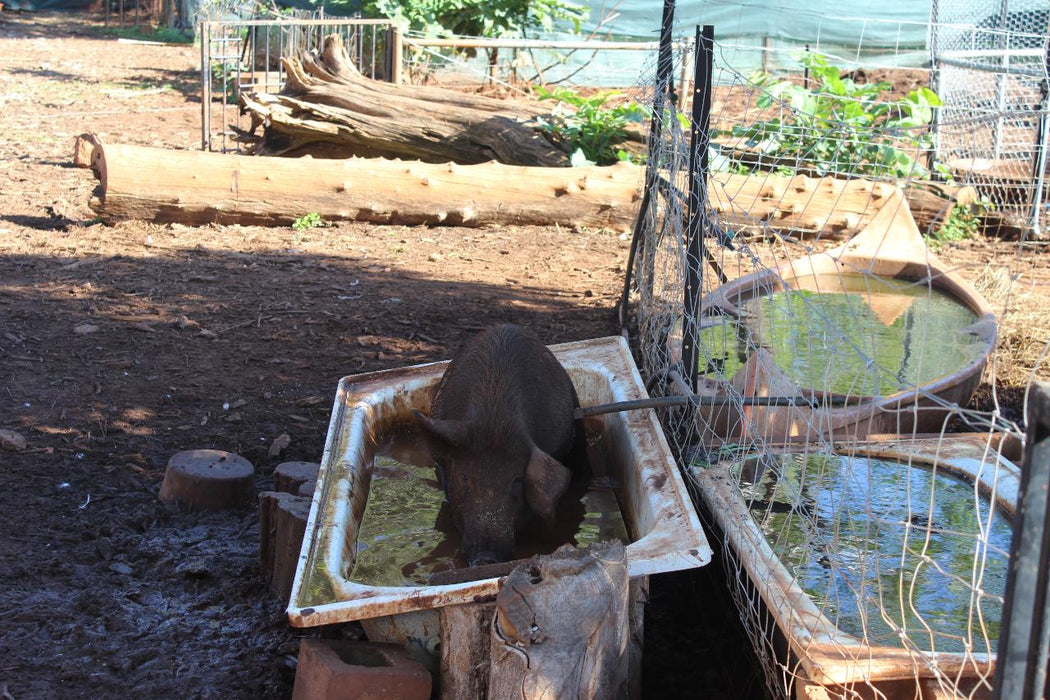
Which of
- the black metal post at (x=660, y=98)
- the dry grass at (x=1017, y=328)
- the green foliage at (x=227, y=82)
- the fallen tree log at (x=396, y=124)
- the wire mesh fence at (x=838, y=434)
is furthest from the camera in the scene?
the green foliage at (x=227, y=82)

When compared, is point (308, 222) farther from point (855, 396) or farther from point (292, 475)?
point (855, 396)

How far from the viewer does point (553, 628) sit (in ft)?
8.30

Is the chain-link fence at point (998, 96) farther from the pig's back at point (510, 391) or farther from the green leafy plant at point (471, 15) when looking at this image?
the green leafy plant at point (471, 15)

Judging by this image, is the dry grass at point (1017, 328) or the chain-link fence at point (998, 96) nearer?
the dry grass at point (1017, 328)

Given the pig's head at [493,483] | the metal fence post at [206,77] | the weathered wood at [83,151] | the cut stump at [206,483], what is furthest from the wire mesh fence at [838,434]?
the weathered wood at [83,151]

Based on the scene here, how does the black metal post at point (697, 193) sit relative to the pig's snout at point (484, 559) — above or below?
above

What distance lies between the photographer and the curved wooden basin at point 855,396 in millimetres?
3684

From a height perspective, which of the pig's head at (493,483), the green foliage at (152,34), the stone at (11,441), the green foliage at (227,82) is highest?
the green foliage at (152,34)

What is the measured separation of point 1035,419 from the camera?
4.97ft

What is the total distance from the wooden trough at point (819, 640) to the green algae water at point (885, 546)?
56mm

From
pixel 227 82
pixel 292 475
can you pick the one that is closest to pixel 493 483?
pixel 292 475

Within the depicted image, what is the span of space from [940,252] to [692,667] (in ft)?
21.6

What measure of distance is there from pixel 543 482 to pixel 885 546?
4.14 feet

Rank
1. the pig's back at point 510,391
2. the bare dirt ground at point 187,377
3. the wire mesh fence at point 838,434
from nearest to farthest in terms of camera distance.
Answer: the wire mesh fence at point 838,434, the bare dirt ground at point 187,377, the pig's back at point 510,391
